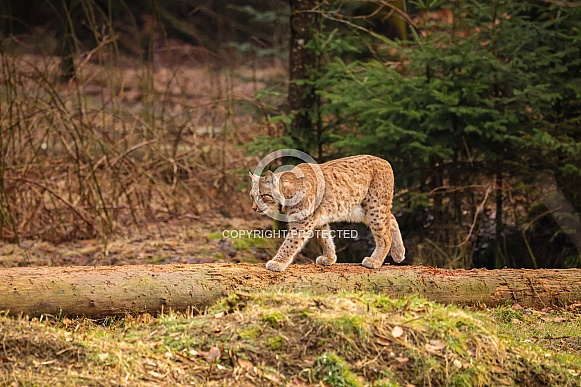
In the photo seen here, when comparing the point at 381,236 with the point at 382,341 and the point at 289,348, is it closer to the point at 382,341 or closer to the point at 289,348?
the point at 382,341

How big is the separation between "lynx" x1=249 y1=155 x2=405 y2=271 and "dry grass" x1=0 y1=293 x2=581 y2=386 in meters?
1.34

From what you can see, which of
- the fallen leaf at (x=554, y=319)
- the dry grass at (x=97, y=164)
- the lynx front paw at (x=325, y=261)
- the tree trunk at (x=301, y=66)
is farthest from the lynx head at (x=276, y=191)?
the tree trunk at (x=301, y=66)

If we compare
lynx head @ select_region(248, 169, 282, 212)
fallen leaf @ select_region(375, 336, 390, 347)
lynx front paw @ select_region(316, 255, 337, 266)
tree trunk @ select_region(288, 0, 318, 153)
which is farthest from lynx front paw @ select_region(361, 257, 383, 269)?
tree trunk @ select_region(288, 0, 318, 153)

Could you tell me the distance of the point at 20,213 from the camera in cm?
1034

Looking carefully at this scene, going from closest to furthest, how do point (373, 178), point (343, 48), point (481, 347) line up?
point (481, 347) → point (373, 178) → point (343, 48)

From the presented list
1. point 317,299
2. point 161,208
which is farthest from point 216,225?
point 317,299

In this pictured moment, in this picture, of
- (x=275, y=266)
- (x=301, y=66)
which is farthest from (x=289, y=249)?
(x=301, y=66)

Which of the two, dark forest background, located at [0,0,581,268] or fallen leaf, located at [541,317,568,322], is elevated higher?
dark forest background, located at [0,0,581,268]

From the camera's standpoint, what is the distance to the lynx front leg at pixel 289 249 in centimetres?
681

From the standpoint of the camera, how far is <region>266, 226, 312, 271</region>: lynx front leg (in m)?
6.81

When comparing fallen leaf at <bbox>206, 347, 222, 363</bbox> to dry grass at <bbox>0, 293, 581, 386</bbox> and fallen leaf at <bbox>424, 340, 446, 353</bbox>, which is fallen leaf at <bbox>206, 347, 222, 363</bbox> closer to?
dry grass at <bbox>0, 293, 581, 386</bbox>

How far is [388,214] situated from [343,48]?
382cm

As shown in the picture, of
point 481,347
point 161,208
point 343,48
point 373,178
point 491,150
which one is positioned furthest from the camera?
point 161,208

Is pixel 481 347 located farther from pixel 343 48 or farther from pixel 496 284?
pixel 343 48
